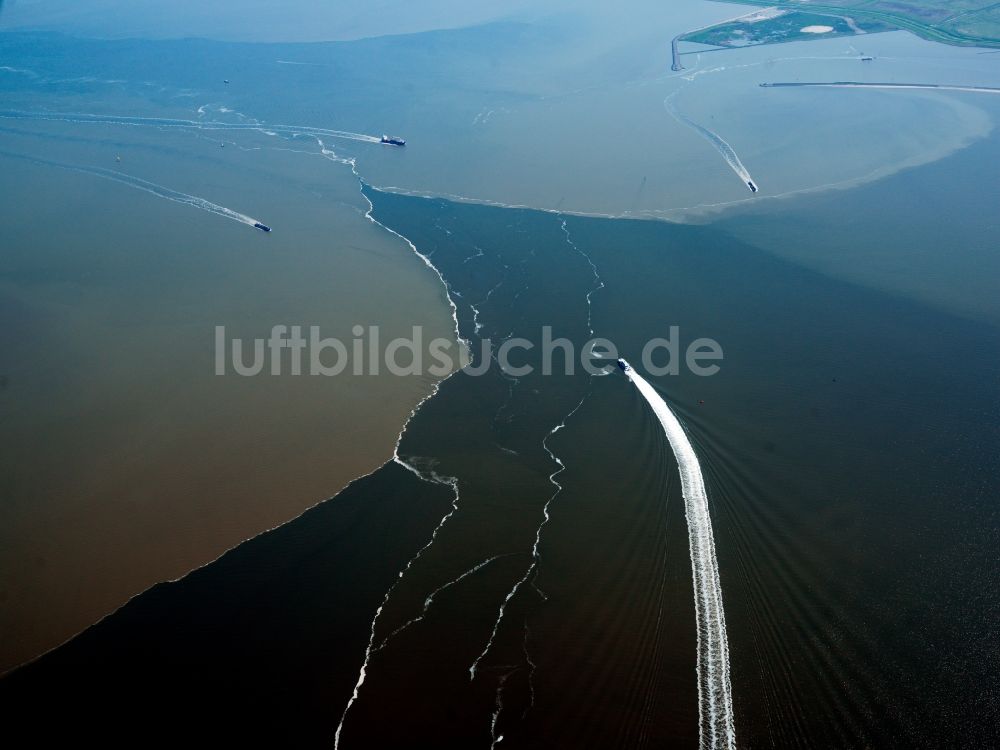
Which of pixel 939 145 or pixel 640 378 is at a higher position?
pixel 939 145

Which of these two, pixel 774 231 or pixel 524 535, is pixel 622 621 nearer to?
A: pixel 524 535

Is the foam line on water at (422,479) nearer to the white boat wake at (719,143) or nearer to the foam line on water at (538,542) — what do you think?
the foam line on water at (538,542)

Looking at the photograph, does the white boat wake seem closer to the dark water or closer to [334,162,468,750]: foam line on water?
the dark water

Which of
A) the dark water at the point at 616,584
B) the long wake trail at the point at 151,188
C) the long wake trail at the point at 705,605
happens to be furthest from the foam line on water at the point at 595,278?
the long wake trail at the point at 151,188

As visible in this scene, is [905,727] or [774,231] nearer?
[905,727]

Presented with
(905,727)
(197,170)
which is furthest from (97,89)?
(905,727)

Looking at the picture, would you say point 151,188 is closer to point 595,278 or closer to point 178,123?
point 178,123
